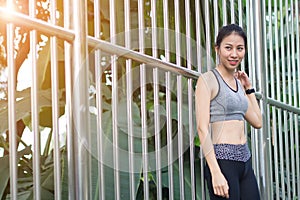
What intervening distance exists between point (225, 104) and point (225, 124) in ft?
0.29

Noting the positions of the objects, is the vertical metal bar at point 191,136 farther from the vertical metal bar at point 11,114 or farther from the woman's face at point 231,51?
the vertical metal bar at point 11,114

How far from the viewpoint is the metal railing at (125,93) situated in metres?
2.44

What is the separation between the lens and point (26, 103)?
287 centimetres

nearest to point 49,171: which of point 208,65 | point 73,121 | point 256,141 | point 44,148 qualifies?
point 44,148

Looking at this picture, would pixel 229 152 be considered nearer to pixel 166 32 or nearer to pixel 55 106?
pixel 166 32

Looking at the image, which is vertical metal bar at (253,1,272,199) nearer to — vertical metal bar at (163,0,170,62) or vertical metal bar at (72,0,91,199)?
vertical metal bar at (163,0,170,62)

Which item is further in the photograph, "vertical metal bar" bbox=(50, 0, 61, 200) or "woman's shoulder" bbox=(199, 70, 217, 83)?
"woman's shoulder" bbox=(199, 70, 217, 83)

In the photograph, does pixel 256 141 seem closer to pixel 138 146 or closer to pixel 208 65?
pixel 208 65

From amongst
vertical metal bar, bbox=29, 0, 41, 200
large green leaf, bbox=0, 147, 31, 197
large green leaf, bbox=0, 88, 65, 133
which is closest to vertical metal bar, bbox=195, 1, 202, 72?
large green leaf, bbox=0, 88, 65, 133

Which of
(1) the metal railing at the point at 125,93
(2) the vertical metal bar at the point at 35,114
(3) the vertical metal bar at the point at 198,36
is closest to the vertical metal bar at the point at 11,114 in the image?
(1) the metal railing at the point at 125,93

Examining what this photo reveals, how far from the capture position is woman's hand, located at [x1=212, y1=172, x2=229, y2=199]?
288 centimetres

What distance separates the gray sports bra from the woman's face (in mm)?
64

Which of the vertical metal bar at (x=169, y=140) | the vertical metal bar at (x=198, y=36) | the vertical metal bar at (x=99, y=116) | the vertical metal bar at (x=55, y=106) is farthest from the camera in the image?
the vertical metal bar at (x=198, y=36)

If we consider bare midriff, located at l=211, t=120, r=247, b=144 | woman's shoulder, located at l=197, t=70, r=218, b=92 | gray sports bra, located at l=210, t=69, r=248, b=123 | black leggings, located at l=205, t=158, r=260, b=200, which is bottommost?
black leggings, located at l=205, t=158, r=260, b=200
